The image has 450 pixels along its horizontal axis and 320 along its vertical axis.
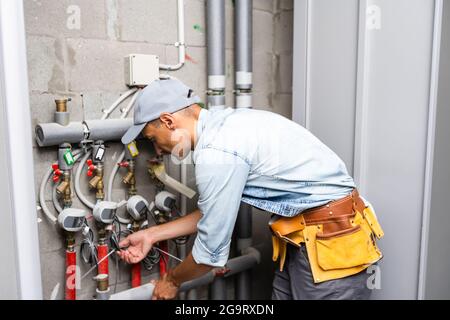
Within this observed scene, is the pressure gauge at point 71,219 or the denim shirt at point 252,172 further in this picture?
the pressure gauge at point 71,219

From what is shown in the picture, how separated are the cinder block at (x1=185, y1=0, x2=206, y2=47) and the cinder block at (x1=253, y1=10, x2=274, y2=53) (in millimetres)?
300

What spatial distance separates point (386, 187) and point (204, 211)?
718 millimetres

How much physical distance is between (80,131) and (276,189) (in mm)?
653

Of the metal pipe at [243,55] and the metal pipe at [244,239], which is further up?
the metal pipe at [243,55]

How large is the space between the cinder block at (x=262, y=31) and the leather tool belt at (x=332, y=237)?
0.92 m

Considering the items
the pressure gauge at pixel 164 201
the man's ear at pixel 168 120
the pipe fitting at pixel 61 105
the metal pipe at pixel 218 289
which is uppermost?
the pipe fitting at pixel 61 105

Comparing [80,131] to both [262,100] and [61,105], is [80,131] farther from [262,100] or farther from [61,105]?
[262,100]

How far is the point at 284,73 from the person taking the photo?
2143 millimetres

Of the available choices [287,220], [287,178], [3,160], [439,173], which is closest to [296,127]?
[287,178]

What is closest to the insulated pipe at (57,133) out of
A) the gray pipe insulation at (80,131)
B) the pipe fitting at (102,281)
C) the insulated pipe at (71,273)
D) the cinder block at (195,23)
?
the gray pipe insulation at (80,131)

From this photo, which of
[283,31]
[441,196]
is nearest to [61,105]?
[283,31]

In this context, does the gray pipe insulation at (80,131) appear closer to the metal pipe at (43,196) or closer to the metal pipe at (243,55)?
the metal pipe at (43,196)

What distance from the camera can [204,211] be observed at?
48.3 inches

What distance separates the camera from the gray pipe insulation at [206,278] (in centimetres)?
156
